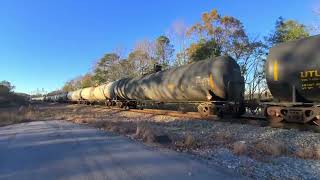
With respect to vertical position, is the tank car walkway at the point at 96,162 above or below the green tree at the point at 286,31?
below

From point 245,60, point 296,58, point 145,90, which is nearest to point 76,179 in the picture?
point 296,58

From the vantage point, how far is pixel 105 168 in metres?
7.33

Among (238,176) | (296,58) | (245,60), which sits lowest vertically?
(238,176)

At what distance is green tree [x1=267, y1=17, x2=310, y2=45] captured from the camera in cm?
4095

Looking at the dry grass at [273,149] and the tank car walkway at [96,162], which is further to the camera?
the dry grass at [273,149]

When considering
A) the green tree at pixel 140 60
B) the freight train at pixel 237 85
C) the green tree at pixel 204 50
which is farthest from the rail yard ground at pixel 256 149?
the green tree at pixel 140 60

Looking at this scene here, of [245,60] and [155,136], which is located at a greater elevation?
[245,60]

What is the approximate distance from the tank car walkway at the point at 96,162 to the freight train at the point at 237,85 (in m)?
6.32

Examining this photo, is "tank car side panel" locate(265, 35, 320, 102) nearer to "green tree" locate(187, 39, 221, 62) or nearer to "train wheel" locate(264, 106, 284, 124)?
"train wheel" locate(264, 106, 284, 124)

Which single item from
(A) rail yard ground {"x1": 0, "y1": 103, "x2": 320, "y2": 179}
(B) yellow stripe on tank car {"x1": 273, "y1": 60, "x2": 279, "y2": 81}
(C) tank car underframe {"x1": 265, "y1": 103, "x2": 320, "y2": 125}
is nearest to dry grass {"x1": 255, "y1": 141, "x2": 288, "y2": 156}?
(A) rail yard ground {"x1": 0, "y1": 103, "x2": 320, "y2": 179}

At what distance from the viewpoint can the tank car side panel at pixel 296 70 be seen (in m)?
12.4

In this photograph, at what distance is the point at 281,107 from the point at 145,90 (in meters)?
14.0

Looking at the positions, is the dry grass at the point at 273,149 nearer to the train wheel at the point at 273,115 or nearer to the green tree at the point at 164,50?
the train wheel at the point at 273,115

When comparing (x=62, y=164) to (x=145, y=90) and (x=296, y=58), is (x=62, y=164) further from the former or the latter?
(x=145, y=90)
